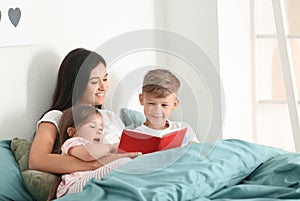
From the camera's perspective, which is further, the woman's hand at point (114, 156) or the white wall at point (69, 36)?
the white wall at point (69, 36)

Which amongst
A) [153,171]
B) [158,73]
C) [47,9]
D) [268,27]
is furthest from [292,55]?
[153,171]

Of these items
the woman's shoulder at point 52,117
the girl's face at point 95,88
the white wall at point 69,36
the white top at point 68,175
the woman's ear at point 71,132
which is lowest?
the white top at point 68,175

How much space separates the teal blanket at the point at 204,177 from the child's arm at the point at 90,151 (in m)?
0.31

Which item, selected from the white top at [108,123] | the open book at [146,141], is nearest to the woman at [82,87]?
the white top at [108,123]

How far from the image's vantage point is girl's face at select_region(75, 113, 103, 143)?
2.51m

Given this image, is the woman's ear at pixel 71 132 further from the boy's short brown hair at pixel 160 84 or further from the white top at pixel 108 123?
the boy's short brown hair at pixel 160 84

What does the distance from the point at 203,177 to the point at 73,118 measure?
687mm

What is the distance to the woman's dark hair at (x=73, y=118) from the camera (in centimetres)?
251

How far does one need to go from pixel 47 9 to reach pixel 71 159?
69cm

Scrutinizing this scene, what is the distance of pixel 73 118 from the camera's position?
2.58 metres

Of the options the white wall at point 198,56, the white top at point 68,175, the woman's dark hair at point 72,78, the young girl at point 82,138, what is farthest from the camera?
the white wall at point 198,56

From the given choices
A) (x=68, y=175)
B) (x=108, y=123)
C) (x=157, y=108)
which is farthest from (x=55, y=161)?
(x=157, y=108)

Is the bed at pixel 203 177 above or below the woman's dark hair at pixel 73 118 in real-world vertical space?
below

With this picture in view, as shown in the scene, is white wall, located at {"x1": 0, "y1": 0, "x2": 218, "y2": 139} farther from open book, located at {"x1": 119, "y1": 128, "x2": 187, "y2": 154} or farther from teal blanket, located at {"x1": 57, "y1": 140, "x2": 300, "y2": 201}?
teal blanket, located at {"x1": 57, "y1": 140, "x2": 300, "y2": 201}
